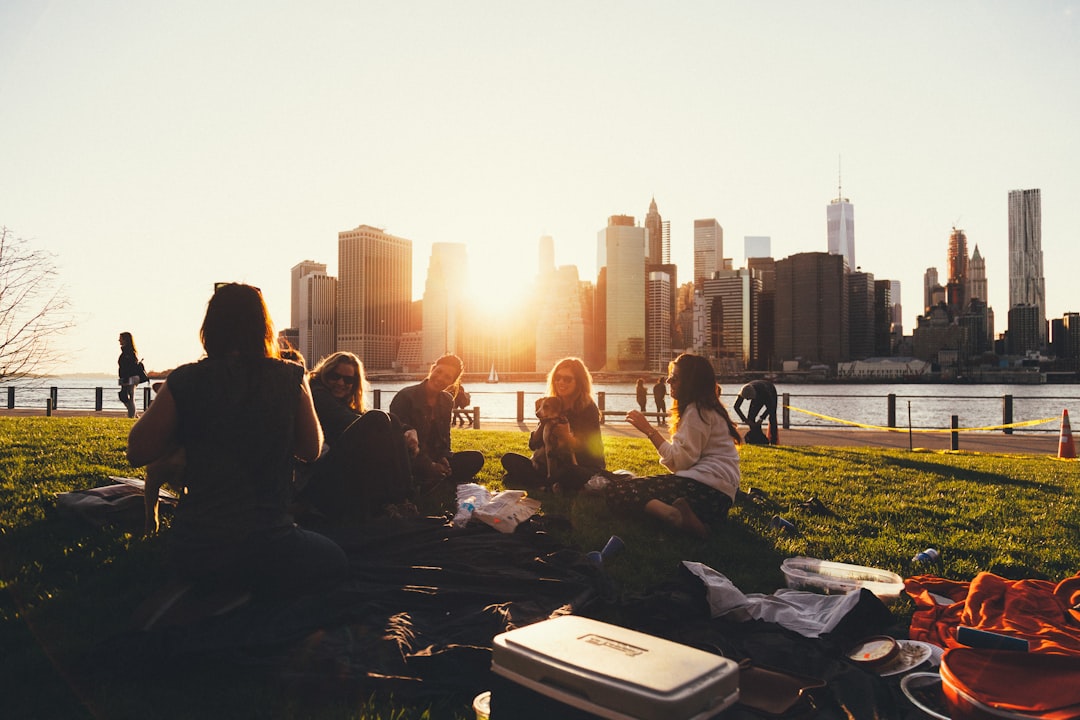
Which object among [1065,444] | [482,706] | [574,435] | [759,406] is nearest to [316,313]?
[759,406]

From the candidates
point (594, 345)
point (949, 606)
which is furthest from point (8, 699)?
point (594, 345)

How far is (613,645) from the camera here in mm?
1980

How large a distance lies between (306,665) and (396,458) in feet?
8.22

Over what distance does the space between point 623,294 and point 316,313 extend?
78.2m

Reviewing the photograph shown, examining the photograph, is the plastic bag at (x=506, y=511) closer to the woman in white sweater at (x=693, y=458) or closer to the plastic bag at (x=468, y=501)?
the plastic bag at (x=468, y=501)

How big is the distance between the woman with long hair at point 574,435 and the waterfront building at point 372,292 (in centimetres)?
14898

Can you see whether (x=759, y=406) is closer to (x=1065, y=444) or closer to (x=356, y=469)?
(x=1065, y=444)

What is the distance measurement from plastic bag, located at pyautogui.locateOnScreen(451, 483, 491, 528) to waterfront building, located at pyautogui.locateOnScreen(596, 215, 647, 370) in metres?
150

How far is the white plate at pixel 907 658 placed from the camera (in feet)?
8.95

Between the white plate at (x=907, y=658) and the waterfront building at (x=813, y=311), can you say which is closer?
the white plate at (x=907, y=658)

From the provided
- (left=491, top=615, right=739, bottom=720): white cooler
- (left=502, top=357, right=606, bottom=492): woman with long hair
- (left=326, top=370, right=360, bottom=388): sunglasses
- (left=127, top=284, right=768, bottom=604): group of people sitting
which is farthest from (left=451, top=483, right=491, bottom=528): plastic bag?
(left=491, top=615, right=739, bottom=720): white cooler

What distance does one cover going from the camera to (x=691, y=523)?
197 inches

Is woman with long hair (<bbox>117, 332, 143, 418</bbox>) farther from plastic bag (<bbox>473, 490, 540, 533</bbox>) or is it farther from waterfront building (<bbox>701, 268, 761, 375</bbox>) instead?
waterfront building (<bbox>701, 268, 761, 375</bbox>)

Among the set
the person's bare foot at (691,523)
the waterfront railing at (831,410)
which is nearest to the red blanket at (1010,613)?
the person's bare foot at (691,523)
